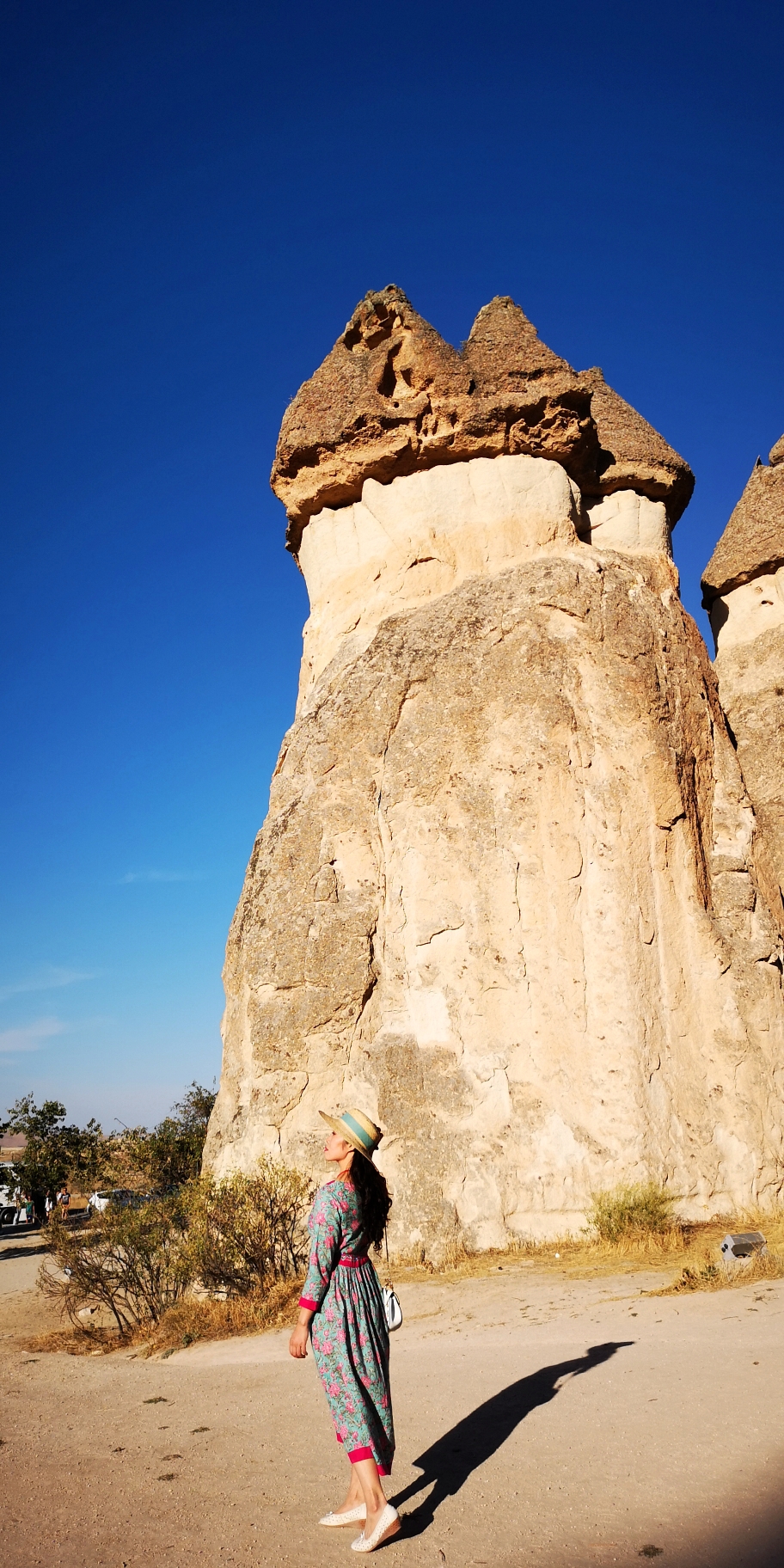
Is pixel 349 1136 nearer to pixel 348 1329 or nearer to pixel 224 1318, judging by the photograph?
pixel 348 1329

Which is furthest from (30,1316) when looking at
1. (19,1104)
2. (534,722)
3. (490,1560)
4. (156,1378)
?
(19,1104)

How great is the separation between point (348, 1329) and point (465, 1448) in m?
1.25

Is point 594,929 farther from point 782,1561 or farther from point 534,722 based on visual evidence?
point 782,1561

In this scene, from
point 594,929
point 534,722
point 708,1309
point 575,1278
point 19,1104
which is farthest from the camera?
point 19,1104

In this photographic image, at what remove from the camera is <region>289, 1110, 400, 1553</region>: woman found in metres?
3.32

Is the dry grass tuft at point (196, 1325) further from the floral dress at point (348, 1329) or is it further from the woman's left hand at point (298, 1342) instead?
the woman's left hand at point (298, 1342)

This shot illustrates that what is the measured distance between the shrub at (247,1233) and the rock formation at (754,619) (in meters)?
9.27

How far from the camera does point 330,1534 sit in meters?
3.37

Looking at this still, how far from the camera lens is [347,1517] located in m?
3.39

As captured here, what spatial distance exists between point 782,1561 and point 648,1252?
5761mm

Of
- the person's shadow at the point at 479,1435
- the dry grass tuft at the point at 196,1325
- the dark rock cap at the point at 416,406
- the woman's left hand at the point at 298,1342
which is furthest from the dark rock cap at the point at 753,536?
the woman's left hand at the point at 298,1342

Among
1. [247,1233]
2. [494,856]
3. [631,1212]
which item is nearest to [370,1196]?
[247,1233]

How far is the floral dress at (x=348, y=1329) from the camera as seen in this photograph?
132 inches

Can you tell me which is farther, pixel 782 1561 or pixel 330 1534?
pixel 330 1534
